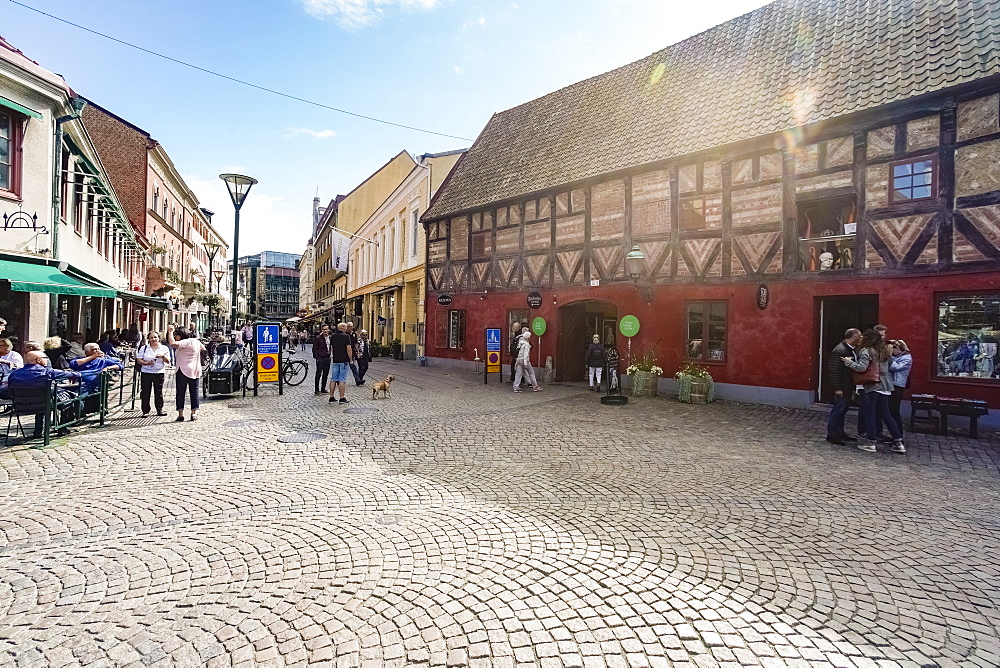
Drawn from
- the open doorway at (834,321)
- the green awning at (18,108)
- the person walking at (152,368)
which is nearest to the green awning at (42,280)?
the person walking at (152,368)

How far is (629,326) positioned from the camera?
1416 centimetres

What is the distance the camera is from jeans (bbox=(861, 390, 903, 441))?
7.37m

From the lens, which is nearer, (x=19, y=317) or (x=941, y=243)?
(x=941, y=243)

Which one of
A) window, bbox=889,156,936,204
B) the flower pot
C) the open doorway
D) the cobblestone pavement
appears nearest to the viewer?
the cobblestone pavement

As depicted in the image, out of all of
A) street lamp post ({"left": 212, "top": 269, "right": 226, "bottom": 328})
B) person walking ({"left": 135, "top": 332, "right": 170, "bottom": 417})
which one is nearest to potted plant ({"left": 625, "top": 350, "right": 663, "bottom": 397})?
person walking ({"left": 135, "top": 332, "right": 170, "bottom": 417})

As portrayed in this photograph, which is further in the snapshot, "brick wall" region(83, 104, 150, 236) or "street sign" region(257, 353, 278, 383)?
"brick wall" region(83, 104, 150, 236)

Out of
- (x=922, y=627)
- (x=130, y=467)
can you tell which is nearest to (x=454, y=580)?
(x=922, y=627)

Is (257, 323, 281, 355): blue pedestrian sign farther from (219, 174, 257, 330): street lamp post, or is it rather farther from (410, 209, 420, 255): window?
(410, 209, 420, 255): window

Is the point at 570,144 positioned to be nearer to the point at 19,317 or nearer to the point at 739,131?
the point at 739,131

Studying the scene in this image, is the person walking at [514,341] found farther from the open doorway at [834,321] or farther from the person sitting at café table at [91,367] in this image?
the person sitting at café table at [91,367]

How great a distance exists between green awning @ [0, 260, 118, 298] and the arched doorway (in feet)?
38.2

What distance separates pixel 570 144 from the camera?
17.0 m

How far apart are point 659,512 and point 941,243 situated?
8.78m

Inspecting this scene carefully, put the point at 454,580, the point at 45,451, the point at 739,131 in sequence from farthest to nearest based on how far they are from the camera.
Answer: the point at 739,131, the point at 45,451, the point at 454,580
